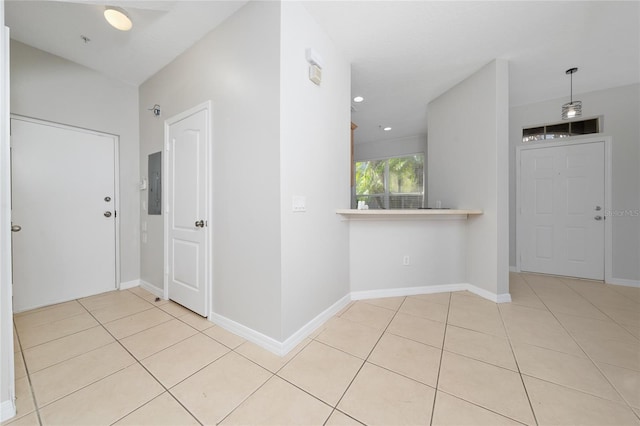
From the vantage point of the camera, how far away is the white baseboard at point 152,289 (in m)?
2.71

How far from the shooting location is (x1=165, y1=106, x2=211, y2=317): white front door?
7.06ft

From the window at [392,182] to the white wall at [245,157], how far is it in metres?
4.42

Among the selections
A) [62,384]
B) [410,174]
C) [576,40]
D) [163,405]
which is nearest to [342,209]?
[163,405]

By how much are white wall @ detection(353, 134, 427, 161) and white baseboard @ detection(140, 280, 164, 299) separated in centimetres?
458

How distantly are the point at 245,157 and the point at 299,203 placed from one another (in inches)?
22.9

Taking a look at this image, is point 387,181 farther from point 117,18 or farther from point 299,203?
point 117,18

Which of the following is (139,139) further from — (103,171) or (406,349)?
(406,349)

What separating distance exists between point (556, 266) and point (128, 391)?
5223 millimetres

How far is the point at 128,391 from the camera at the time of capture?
1.33 metres

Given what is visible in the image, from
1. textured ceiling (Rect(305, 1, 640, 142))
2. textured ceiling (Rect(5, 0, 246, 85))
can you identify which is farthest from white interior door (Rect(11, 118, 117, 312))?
textured ceiling (Rect(305, 1, 640, 142))

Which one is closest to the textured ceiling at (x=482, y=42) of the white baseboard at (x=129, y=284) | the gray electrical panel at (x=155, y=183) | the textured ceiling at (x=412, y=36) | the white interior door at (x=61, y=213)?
the textured ceiling at (x=412, y=36)

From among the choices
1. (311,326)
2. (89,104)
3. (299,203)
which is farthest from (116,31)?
(311,326)

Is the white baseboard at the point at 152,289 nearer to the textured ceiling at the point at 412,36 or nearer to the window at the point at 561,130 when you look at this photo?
the textured ceiling at the point at 412,36

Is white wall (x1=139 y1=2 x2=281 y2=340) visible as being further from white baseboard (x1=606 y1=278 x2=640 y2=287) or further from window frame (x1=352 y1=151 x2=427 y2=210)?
white baseboard (x1=606 y1=278 x2=640 y2=287)
